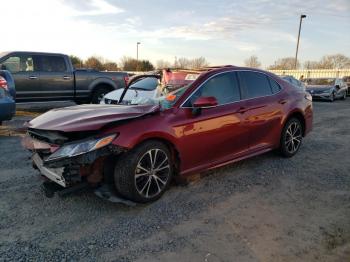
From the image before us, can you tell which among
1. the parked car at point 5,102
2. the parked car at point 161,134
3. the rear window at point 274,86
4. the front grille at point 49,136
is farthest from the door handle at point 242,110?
the parked car at point 5,102

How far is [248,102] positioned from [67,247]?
126 inches

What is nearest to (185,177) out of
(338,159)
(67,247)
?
(67,247)

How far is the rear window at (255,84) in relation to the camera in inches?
202

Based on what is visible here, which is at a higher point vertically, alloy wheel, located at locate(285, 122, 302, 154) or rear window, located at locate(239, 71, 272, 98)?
rear window, located at locate(239, 71, 272, 98)

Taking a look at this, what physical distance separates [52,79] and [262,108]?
25.2 feet

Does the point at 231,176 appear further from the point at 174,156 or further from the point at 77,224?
the point at 77,224

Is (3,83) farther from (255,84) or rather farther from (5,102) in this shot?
(255,84)

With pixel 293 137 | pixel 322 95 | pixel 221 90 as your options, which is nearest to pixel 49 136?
pixel 221 90

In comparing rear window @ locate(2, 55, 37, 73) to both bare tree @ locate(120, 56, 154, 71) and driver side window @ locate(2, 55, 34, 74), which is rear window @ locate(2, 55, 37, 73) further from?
bare tree @ locate(120, 56, 154, 71)

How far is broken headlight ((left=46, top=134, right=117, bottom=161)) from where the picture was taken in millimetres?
3482

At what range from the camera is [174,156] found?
4223mm

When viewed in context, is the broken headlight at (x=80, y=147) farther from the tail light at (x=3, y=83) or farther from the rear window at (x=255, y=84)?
the tail light at (x=3, y=83)

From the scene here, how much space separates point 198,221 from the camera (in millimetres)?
3596

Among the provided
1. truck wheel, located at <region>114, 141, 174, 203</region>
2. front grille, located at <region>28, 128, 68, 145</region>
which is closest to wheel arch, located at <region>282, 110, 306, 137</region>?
truck wheel, located at <region>114, 141, 174, 203</region>
